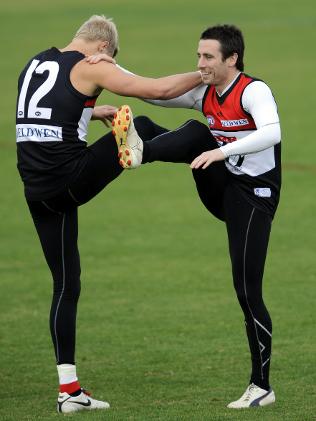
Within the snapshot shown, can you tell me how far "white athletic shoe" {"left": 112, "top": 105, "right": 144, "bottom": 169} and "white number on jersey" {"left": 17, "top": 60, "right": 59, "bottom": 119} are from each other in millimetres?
552

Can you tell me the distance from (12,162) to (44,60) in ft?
54.0

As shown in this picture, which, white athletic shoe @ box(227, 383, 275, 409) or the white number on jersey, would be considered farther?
white athletic shoe @ box(227, 383, 275, 409)

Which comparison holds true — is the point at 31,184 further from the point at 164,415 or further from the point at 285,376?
the point at 285,376

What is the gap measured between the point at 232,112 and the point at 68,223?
1522 mm

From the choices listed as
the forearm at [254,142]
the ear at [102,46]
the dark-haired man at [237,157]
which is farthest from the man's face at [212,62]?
the ear at [102,46]

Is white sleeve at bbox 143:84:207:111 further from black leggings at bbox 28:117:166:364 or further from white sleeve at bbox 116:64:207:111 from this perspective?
black leggings at bbox 28:117:166:364

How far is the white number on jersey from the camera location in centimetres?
802

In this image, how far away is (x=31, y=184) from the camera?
8.23m

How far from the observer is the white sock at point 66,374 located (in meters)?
8.37

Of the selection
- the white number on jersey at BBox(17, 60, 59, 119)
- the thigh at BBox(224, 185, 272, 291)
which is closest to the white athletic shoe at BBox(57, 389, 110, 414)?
the thigh at BBox(224, 185, 272, 291)

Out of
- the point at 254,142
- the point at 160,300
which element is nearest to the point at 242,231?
the point at 254,142

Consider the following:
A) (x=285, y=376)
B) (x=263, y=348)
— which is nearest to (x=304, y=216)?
(x=285, y=376)

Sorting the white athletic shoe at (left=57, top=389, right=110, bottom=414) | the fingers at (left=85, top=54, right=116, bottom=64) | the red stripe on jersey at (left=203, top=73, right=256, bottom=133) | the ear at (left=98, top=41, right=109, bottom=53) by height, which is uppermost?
the ear at (left=98, top=41, right=109, bottom=53)

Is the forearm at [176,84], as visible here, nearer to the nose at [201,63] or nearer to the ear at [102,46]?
the nose at [201,63]
